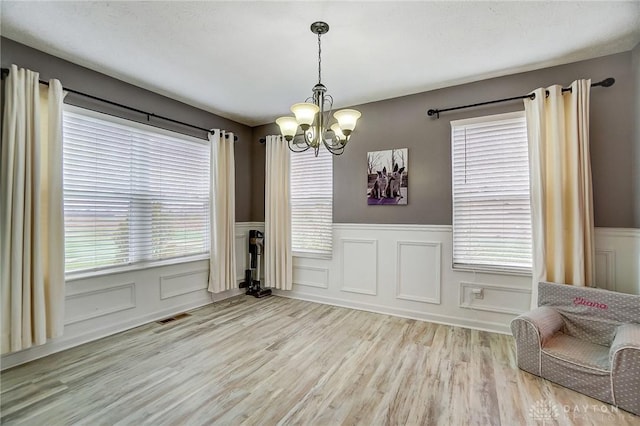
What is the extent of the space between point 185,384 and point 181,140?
2.89 m

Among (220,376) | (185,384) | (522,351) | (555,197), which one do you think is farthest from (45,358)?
(555,197)

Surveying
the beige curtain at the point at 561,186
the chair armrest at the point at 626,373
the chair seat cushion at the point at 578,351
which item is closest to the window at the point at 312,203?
the beige curtain at the point at 561,186

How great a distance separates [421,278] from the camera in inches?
142

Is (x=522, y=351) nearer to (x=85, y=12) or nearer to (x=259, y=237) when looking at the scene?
(x=259, y=237)

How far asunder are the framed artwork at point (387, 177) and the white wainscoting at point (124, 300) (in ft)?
8.24

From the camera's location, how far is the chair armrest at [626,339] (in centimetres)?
191

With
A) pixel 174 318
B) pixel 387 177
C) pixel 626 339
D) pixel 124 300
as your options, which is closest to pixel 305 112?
pixel 387 177

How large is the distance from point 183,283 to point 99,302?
97cm

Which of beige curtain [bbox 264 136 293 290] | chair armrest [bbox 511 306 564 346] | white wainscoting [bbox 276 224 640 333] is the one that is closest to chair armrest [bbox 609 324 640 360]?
chair armrest [bbox 511 306 564 346]

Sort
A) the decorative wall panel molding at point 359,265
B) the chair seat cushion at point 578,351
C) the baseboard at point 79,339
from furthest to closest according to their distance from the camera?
the decorative wall panel molding at point 359,265 → the baseboard at point 79,339 → the chair seat cushion at point 578,351

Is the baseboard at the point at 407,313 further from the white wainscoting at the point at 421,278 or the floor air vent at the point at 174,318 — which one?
the floor air vent at the point at 174,318

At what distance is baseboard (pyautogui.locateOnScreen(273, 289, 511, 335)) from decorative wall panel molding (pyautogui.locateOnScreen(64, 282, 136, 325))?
6.69 ft

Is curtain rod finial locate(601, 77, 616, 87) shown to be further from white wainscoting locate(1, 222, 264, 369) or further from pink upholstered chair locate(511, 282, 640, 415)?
white wainscoting locate(1, 222, 264, 369)

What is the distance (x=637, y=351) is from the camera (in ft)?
6.12
